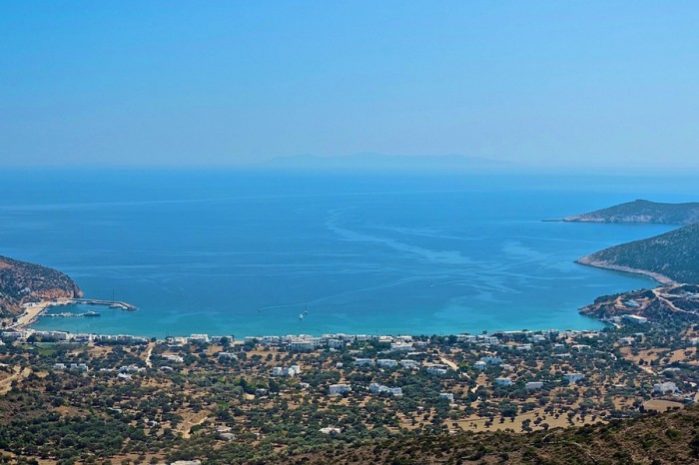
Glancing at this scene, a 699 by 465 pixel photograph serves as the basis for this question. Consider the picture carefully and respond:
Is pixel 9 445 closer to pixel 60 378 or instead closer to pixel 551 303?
pixel 60 378

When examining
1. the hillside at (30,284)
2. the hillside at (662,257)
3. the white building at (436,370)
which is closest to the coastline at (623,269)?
the hillside at (662,257)

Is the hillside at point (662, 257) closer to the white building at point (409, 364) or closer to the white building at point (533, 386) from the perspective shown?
the white building at point (409, 364)

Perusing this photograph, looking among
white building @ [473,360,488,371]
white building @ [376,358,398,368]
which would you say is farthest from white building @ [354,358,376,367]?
white building @ [473,360,488,371]

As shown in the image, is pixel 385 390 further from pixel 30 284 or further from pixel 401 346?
pixel 30 284

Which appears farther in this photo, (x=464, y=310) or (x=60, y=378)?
(x=464, y=310)

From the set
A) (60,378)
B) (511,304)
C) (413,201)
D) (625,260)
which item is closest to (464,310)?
(511,304)

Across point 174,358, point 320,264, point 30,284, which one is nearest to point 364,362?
point 174,358
